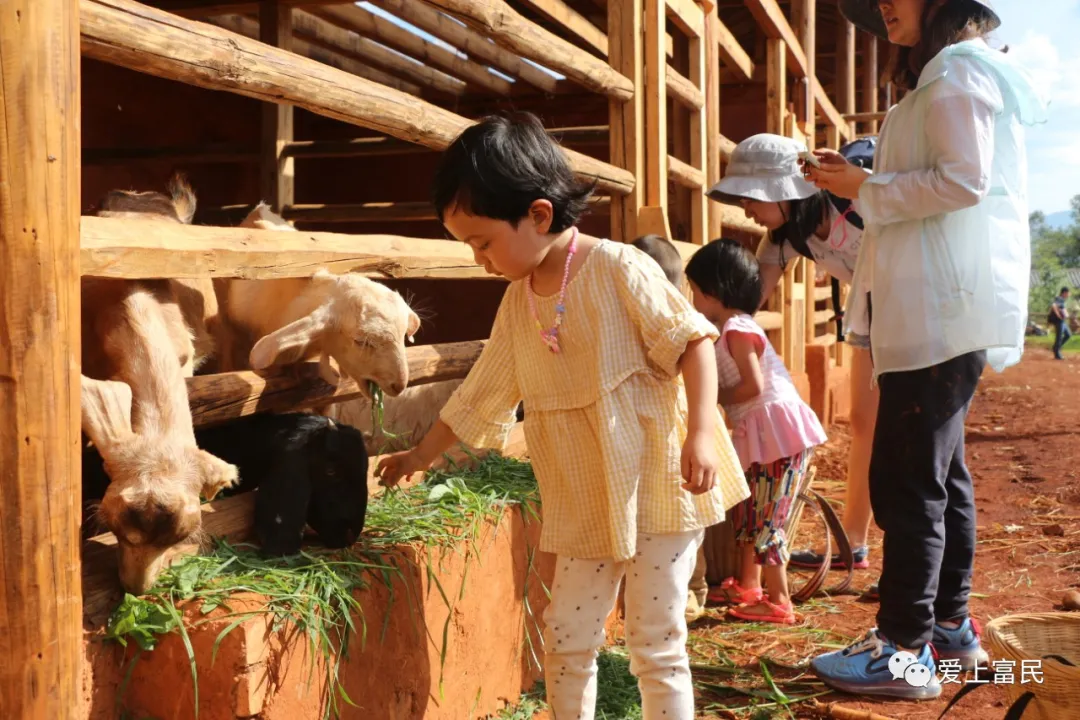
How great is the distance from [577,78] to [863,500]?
2421 millimetres

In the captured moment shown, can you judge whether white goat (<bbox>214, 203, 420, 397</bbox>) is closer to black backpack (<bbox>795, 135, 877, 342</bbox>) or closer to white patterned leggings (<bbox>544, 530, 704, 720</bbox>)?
white patterned leggings (<bbox>544, 530, 704, 720</bbox>)

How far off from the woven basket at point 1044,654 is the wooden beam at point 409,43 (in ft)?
19.0

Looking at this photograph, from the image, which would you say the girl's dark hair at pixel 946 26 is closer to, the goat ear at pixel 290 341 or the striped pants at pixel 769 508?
the striped pants at pixel 769 508

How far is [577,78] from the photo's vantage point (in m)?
4.81

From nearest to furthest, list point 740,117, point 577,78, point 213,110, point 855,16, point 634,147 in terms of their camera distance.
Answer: point 855,16, point 577,78, point 634,147, point 213,110, point 740,117

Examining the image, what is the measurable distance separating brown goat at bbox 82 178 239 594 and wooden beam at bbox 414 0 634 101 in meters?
1.59

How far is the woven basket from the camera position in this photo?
2.44m

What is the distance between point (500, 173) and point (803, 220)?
8.25ft

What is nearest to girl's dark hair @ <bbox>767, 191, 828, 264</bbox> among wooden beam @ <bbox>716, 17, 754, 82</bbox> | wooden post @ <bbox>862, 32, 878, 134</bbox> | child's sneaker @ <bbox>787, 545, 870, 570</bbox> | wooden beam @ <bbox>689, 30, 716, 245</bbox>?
child's sneaker @ <bbox>787, 545, 870, 570</bbox>

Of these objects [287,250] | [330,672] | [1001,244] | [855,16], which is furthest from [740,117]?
[330,672]

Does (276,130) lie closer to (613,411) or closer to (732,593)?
(732,593)

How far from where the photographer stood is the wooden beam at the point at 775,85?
869 centimetres

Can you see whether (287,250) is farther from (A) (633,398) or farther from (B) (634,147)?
(B) (634,147)

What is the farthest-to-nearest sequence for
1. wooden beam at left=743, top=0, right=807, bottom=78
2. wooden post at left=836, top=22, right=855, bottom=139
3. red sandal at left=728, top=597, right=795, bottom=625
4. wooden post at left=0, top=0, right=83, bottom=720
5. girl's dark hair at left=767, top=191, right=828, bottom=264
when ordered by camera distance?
wooden post at left=836, top=22, right=855, bottom=139
wooden beam at left=743, top=0, right=807, bottom=78
girl's dark hair at left=767, top=191, right=828, bottom=264
red sandal at left=728, top=597, right=795, bottom=625
wooden post at left=0, top=0, right=83, bottom=720
